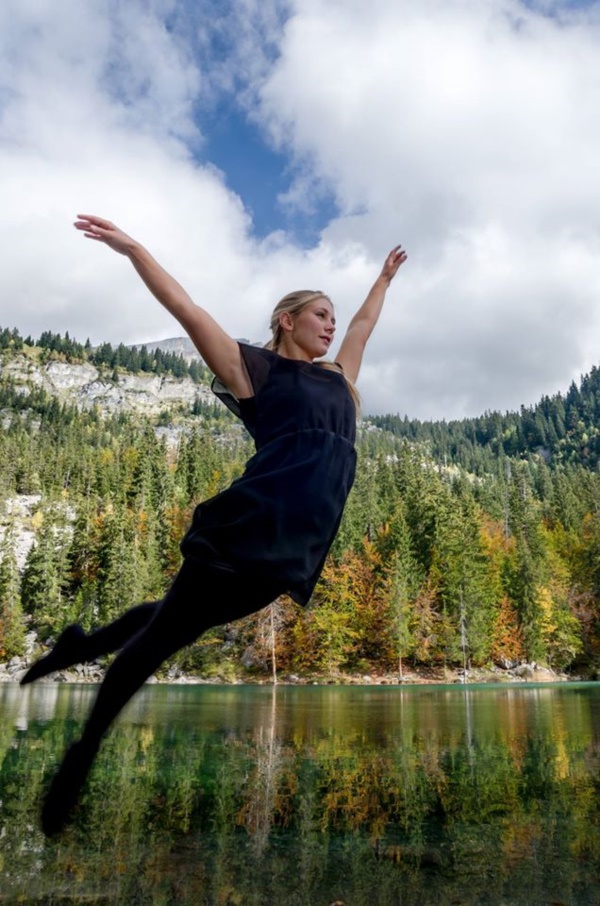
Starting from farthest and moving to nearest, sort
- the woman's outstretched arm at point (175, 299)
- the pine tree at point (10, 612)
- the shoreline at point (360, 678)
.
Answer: the pine tree at point (10, 612) → the shoreline at point (360, 678) → the woman's outstretched arm at point (175, 299)

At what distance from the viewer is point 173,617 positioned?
2330 mm

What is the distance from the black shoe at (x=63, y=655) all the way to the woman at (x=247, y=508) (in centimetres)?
14

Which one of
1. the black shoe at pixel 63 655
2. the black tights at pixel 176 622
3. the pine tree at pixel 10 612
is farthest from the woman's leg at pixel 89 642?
the pine tree at pixel 10 612

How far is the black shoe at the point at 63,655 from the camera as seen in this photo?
2.96 m

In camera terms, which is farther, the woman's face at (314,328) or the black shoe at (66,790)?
the woman's face at (314,328)

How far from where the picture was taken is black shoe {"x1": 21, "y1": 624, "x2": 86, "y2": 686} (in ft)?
9.71

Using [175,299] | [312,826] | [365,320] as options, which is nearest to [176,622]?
[175,299]

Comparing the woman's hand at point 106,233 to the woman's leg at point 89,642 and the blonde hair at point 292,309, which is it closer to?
the blonde hair at point 292,309

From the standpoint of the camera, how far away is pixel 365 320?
11.5 ft

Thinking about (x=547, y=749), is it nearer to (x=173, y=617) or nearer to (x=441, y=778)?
(x=441, y=778)

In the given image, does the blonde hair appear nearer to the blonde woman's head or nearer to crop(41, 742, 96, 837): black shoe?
the blonde woman's head

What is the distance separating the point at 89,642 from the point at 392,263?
8.56 ft

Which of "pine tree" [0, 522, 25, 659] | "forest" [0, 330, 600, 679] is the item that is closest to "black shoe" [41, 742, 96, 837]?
"forest" [0, 330, 600, 679]

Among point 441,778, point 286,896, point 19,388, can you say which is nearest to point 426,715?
point 441,778
